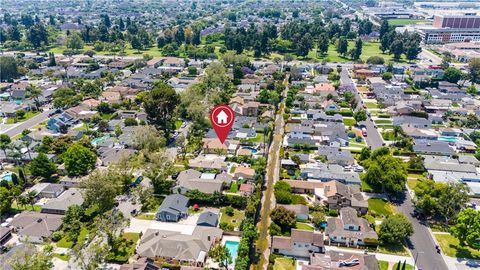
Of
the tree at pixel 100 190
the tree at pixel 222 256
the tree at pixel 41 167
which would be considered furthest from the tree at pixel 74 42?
the tree at pixel 222 256

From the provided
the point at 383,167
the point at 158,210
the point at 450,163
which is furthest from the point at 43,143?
the point at 450,163

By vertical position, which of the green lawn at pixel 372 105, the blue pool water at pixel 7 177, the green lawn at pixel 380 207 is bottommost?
the green lawn at pixel 380 207

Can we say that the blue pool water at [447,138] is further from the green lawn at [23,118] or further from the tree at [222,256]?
the green lawn at [23,118]

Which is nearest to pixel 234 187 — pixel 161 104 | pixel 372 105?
pixel 161 104

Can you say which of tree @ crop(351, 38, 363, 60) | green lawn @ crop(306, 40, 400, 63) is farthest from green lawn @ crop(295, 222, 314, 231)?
tree @ crop(351, 38, 363, 60)

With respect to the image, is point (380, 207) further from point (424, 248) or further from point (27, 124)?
point (27, 124)

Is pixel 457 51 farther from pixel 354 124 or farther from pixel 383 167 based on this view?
pixel 383 167

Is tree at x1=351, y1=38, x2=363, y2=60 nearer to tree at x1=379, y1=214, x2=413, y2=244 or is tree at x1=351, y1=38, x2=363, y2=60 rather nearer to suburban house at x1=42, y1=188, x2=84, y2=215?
tree at x1=379, y1=214, x2=413, y2=244
